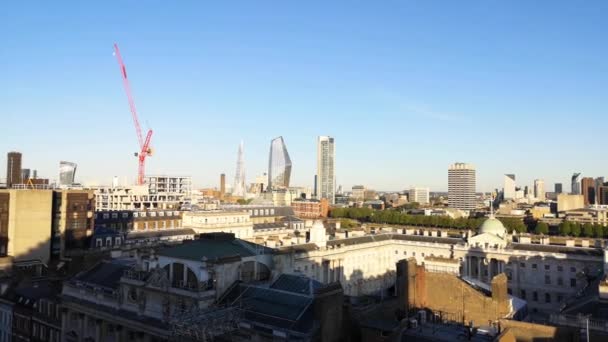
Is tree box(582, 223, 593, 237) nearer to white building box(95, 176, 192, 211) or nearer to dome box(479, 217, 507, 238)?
dome box(479, 217, 507, 238)

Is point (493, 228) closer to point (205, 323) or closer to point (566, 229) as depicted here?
point (566, 229)

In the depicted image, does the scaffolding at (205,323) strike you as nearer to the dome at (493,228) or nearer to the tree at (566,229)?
the dome at (493,228)

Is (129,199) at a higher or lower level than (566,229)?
higher

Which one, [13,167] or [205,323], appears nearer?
[205,323]

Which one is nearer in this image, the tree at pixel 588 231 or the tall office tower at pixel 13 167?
the tree at pixel 588 231

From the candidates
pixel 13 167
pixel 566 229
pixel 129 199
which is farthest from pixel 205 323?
pixel 13 167

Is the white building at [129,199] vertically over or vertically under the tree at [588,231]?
over

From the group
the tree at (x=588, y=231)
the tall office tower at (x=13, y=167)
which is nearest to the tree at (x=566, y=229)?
the tree at (x=588, y=231)

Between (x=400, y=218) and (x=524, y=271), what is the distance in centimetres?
9157

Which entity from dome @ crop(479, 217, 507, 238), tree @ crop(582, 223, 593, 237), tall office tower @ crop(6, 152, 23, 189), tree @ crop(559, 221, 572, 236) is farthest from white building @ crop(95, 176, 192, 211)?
tree @ crop(582, 223, 593, 237)

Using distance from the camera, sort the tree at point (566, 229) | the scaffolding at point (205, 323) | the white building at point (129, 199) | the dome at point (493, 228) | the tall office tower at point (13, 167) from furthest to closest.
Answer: the white building at point (129, 199) < the tall office tower at point (13, 167) < the tree at point (566, 229) < the dome at point (493, 228) < the scaffolding at point (205, 323)

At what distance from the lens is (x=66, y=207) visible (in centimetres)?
9219

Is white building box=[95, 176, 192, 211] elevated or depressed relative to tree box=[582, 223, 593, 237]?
elevated

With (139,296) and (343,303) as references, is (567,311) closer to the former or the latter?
(343,303)
